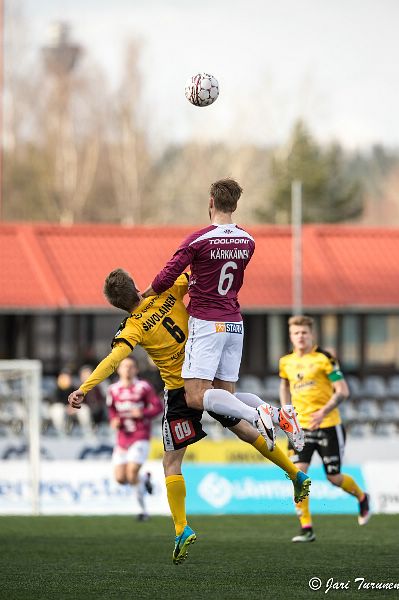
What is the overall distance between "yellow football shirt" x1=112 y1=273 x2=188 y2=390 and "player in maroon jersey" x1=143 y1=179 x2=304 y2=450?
0.17 metres

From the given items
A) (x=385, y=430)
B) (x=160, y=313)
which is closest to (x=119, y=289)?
(x=160, y=313)

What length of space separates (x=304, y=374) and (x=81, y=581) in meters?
4.34

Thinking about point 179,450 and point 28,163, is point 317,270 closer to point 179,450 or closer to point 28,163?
point 179,450

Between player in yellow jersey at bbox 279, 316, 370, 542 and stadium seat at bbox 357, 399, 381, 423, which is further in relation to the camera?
stadium seat at bbox 357, 399, 381, 423

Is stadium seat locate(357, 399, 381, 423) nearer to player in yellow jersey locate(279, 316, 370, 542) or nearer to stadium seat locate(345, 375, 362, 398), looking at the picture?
stadium seat locate(345, 375, 362, 398)

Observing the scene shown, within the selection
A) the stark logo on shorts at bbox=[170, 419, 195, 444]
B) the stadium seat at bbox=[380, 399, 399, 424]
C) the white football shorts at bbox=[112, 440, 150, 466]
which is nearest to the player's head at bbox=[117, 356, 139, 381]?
the white football shorts at bbox=[112, 440, 150, 466]

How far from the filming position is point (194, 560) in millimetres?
9977

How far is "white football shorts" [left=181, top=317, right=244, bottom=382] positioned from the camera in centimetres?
870

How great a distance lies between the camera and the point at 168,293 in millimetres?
9023

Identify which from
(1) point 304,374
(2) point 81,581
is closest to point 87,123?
(1) point 304,374

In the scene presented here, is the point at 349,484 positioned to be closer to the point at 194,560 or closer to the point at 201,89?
the point at 194,560

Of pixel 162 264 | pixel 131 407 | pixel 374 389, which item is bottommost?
pixel 374 389

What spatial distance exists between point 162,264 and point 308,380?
18457mm

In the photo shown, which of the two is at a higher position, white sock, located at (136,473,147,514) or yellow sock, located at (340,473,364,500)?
yellow sock, located at (340,473,364,500)
